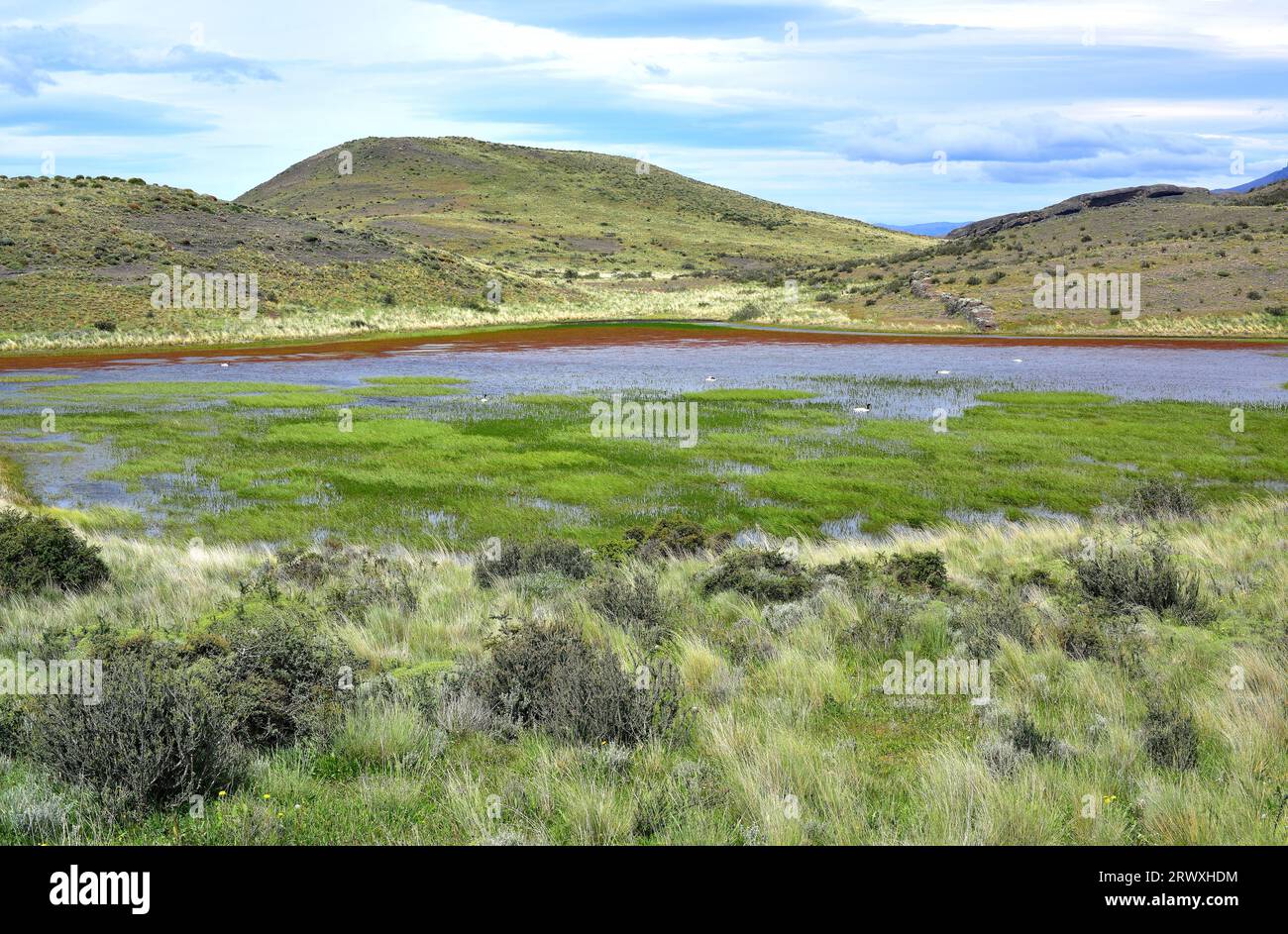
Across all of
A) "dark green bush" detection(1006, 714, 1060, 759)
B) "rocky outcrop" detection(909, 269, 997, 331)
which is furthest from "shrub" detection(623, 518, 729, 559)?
"rocky outcrop" detection(909, 269, 997, 331)

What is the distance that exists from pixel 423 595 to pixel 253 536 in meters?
7.21

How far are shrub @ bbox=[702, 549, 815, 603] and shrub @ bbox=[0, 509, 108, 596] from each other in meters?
8.30

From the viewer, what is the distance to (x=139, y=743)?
5.48m

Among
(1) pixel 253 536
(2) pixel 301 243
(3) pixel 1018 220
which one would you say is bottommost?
(1) pixel 253 536

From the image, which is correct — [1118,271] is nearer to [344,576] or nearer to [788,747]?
[344,576]

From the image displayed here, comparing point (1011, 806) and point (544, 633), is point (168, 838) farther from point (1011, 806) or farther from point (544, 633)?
point (1011, 806)

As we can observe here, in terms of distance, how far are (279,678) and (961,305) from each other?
63.4m

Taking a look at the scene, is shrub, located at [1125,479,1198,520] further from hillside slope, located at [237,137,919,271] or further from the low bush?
hillside slope, located at [237,137,919,271]

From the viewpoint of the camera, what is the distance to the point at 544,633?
25.6 feet

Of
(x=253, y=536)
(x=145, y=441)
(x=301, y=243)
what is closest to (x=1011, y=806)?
(x=253, y=536)

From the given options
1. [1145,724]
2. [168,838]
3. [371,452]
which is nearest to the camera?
[168,838]

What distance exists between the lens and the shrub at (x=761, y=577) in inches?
448

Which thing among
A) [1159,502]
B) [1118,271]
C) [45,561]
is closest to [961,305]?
[1118,271]

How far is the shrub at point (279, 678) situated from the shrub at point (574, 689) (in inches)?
44.0
